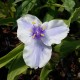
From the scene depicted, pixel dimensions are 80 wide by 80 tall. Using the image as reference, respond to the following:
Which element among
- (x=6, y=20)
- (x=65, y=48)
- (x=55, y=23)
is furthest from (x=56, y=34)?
(x=6, y=20)

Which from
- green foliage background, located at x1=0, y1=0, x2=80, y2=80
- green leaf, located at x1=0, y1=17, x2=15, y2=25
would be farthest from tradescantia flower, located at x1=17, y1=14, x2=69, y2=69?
green leaf, located at x1=0, y1=17, x2=15, y2=25

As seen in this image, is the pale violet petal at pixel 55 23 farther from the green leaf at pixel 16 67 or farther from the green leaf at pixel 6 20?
the green leaf at pixel 6 20

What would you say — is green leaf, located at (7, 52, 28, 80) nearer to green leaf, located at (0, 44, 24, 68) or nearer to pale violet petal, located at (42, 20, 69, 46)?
green leaf, located at (0, 44, 24, 68)

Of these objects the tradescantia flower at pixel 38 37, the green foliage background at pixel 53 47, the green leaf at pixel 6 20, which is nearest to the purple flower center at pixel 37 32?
the tradescantia flower at pixel 38 37

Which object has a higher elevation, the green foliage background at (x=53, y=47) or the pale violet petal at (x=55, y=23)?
the pale violet petal at (x=55, y=23)

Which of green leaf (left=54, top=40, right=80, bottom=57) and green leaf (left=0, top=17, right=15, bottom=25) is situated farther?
green leaf (left=0, top=17, right=15, bottom=25)

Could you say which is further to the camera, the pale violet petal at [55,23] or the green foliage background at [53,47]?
the green foliage background at [53,47]

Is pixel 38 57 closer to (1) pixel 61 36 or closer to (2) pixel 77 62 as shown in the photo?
(1) pixel 61 36
